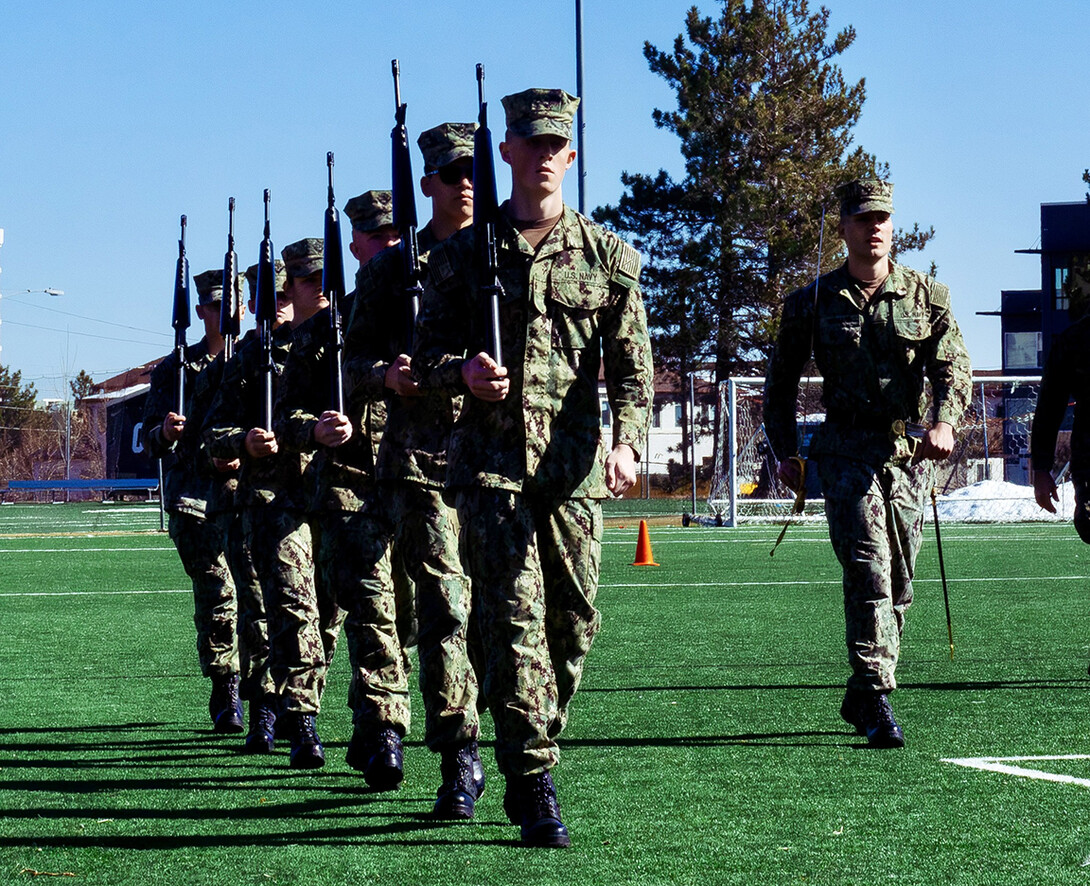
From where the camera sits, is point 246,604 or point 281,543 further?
point 246,604

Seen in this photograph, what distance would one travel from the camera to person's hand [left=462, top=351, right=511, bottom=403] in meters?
5.39

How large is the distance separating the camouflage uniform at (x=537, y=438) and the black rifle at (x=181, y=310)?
149 inches

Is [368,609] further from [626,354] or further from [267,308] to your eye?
[267,308]

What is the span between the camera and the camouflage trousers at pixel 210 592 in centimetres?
873

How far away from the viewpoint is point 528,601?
5.48 m

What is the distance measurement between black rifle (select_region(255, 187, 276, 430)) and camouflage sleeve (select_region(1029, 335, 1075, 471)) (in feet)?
11.2

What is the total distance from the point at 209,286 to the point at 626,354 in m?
4.31

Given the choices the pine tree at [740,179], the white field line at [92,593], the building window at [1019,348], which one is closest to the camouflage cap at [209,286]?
the white field line at [92,593]

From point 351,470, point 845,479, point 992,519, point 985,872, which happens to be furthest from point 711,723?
point 992,519

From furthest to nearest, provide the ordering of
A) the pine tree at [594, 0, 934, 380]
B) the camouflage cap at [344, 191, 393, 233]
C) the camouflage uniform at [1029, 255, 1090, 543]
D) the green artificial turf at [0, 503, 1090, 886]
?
the pine tree at [594, 0, 934, 380] → the camouflage uniform at [1029, 255, 1090, 543] → the camouflage cap at [344, 191, 393, 233] → the green artificial turf at [0, 503, 1090, 886]

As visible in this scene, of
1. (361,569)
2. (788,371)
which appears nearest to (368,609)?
(361,569)

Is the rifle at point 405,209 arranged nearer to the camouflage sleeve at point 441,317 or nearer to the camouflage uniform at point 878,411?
the camouflage sleeve at point 441,317

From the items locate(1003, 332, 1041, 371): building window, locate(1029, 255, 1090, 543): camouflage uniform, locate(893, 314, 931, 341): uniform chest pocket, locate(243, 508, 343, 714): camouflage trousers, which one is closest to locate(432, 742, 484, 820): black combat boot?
locate(243, 508, 343, 714): camouflage trousers

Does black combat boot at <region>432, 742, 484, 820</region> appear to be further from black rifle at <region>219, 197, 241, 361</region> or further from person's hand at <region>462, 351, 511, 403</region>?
black rifle at <region>219, 197, 241, 361</region>
